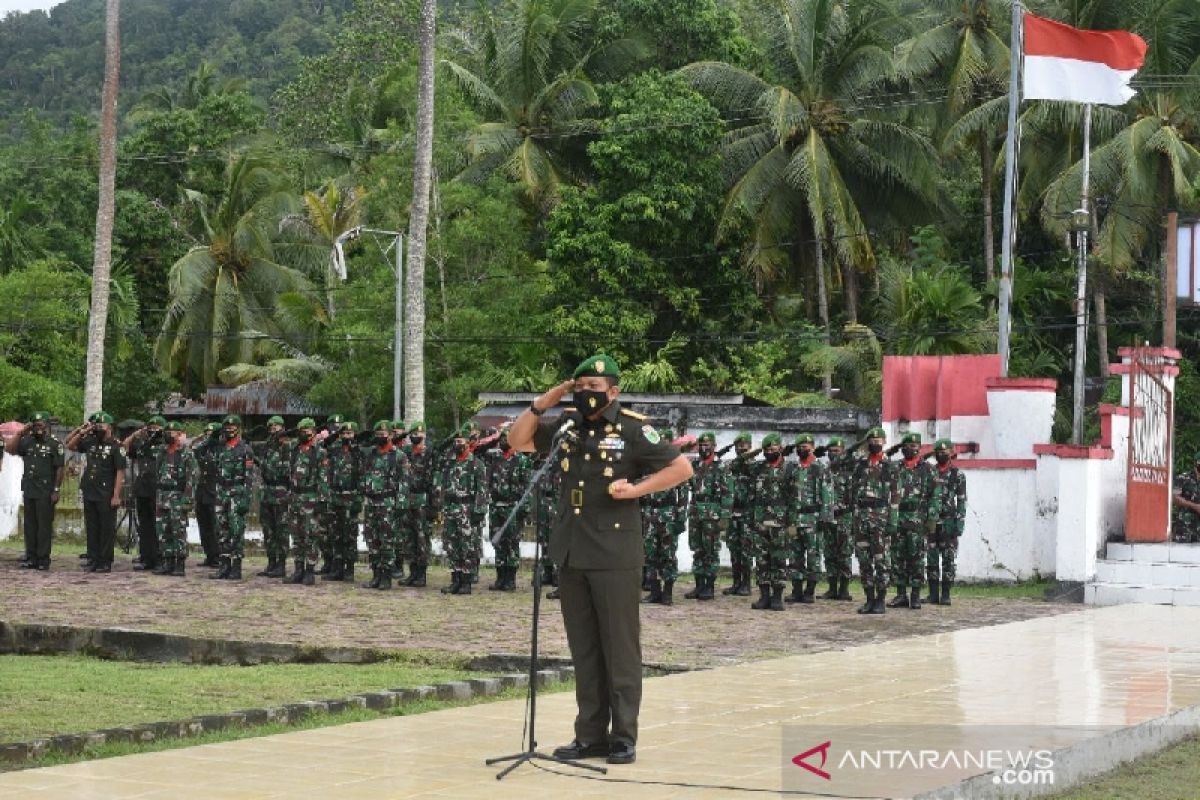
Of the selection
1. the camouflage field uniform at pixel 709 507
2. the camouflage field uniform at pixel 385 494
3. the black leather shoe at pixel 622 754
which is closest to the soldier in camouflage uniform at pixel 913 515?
the camouflage field uniform at pixel 709 507

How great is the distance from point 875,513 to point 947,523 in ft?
3.00

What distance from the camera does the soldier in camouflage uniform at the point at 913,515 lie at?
17.7 m

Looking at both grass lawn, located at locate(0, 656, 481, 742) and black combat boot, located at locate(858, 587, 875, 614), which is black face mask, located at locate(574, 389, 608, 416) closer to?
grass lawn, located at locate(0, 656, 481, 742)

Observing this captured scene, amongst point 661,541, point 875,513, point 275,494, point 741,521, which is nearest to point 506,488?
point 661,541

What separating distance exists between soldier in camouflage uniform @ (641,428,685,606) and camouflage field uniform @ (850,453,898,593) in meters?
1.85

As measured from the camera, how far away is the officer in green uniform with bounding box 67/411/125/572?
20.3 meters

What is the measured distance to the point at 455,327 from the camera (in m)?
34.8

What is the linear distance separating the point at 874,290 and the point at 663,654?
2966cm

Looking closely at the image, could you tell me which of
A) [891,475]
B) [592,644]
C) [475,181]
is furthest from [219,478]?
[475,181]

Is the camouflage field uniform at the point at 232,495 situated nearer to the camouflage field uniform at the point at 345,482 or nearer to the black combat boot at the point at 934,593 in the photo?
the camouflage field uniform at the point at 345,482

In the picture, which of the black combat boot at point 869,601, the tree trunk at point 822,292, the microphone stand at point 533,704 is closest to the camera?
the microphone stand at point 533,704

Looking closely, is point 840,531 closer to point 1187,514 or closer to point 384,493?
point 384,493

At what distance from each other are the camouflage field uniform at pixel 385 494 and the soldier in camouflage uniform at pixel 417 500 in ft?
0.32

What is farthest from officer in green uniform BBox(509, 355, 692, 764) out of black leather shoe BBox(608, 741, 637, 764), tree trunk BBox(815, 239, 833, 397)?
tree trunk BBox(815, 239, 833, 397)
